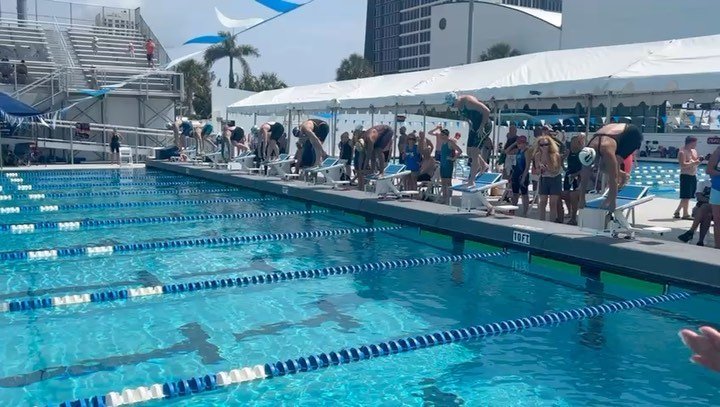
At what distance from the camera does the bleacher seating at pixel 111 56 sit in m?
26.0

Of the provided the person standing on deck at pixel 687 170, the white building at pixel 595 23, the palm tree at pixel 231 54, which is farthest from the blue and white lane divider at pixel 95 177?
the palm tree at pixel 231 54

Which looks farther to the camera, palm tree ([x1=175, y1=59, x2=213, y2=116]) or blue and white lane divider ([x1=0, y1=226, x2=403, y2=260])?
palm tree ([x1=175, y1=59, x2=213, y2=116])

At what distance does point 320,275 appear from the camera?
710cm

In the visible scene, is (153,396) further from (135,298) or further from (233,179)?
(233,179)

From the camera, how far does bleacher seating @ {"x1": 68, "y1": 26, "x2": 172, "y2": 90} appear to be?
2598 cm

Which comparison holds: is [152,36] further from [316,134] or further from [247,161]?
[316,134]

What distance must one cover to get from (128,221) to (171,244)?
2.07m

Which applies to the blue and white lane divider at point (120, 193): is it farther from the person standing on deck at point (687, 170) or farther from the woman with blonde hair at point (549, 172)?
the person standing on deck at point (687, 170)

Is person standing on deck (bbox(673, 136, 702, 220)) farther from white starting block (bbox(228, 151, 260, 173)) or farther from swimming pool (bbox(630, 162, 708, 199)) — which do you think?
white starting block (bbox(228, 151, 260, 173))

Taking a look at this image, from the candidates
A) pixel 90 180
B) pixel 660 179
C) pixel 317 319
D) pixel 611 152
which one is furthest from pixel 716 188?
pixel 90 180

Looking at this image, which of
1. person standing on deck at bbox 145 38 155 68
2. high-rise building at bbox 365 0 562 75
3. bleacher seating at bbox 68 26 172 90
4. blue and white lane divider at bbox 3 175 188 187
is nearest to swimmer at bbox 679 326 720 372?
blue and white lane divider at bbox 3 175 188 187

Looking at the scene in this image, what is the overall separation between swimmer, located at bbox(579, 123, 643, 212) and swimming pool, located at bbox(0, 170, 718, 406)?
98 cm

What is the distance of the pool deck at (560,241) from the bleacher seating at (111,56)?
16610mm

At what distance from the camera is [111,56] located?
28.1 m
